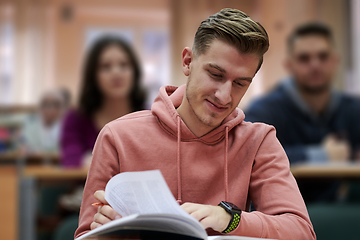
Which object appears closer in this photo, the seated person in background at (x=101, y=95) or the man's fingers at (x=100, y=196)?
the man's fingers at (x=100, y=196)

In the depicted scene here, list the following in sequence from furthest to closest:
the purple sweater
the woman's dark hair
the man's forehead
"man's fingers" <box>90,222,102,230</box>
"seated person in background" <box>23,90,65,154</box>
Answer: "seated person in background" <box>23,90,65,154</box> < the man's forehead < the purple sweater < the woman's dark hair < "man's fingers" <box>90,222,102,230</box>

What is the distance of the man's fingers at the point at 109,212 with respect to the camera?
64 centimetres

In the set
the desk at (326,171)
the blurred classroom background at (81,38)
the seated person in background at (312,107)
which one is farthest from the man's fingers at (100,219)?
the blurred classroom background at (81,38)

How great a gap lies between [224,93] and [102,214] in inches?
11.4

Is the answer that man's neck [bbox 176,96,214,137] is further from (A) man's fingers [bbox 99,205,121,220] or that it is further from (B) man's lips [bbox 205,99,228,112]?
(A) man's fingers [bbox 99,205,121,220]

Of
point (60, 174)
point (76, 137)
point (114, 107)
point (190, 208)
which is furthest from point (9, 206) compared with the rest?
point (190, 208)

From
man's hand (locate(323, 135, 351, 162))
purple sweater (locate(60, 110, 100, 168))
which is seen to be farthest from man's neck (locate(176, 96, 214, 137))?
man's hand (locate(323, 135, 351, 162))

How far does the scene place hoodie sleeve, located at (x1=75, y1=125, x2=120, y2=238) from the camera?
70 cm

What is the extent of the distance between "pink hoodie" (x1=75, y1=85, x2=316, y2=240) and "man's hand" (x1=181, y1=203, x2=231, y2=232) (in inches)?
4.1

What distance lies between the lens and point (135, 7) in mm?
6859

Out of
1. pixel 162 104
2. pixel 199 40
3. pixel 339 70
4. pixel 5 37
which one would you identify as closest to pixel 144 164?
pixel 162 104

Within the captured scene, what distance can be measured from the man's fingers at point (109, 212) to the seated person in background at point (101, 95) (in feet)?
1.03

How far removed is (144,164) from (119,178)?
0.16 metres

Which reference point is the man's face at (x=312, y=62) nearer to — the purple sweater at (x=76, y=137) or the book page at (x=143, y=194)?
the purple sweater at (x=76, y=137)
